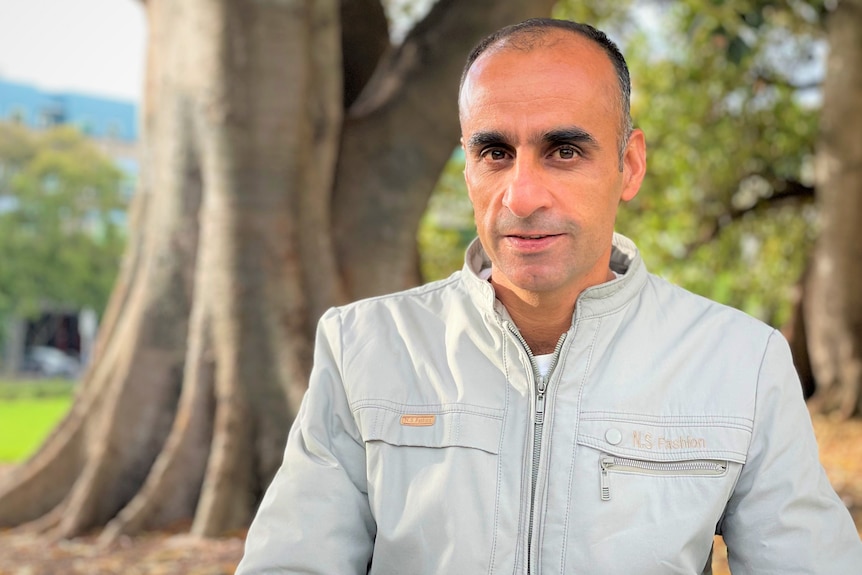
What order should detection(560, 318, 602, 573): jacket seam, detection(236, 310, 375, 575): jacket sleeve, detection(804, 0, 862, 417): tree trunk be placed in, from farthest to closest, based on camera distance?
detection(804, 0, 862, 417): tree trunk < detection(236, 310, 375, 575): jacket sleeve < detection(560, 318, 602, 573): jacket seam

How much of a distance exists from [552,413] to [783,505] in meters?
0.44

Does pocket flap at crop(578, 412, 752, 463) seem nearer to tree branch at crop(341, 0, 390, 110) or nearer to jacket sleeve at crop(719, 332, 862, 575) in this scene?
jacket sleeve at crop(719, 332, 862, 575)

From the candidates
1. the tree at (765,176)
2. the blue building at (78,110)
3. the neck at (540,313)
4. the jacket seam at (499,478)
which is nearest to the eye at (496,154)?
the neck at (540,313)

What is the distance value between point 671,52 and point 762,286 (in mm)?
3122

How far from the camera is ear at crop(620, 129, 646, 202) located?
219cm

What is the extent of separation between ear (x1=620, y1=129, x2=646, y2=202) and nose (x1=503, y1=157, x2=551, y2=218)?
0.86ft

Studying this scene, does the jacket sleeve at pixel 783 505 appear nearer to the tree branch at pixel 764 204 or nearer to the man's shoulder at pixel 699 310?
the man's shoulder at pixel 699 310

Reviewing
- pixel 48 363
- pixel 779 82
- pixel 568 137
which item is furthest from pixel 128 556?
pixel 48 363

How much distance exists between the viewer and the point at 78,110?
34.5 meters

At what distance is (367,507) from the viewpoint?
2.06m

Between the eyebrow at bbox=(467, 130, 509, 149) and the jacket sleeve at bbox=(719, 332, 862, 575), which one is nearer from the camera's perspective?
the jacket sleeve at bbox=(719, 332, 862, 575)

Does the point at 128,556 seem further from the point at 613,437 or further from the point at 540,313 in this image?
the point at 613,437

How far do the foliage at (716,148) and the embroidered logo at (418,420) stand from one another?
9.14 m

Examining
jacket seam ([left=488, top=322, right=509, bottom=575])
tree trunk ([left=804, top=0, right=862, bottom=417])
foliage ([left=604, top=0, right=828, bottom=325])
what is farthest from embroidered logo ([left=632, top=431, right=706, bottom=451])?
foliage ([left=604, top=0, right=828, bottom=325])
